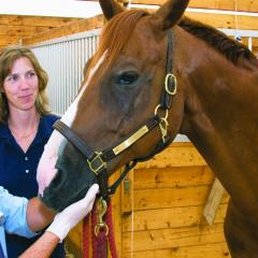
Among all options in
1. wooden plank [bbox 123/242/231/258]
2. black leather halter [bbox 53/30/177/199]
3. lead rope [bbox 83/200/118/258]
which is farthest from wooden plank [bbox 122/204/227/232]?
black leather halter [bbox 53/30/177/199]

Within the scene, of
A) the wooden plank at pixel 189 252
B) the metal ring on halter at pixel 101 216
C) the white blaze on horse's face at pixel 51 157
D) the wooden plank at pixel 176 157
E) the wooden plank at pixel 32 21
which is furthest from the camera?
the wooden plank at pixel 32 21

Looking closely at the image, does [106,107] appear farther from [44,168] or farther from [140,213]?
[140,213]

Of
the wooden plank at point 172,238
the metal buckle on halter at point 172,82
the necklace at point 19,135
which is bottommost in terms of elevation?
the wooden plank at point 172,238

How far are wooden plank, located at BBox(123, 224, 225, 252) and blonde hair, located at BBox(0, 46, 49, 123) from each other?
2.72 ft

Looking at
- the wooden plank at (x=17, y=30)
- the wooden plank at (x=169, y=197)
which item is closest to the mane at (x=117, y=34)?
the wooden plank at (x=169, y=197)

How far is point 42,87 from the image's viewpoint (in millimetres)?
1762

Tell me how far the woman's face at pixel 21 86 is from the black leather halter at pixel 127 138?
552mm

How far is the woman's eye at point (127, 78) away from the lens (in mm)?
1081

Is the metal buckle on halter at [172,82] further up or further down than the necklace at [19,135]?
further up

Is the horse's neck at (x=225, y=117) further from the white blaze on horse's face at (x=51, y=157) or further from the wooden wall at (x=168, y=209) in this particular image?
the wooden wall at (x=168, y=209)

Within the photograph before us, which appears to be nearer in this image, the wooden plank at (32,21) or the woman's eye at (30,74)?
the woman's eye at (30,74)

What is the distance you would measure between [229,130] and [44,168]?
0.51 m

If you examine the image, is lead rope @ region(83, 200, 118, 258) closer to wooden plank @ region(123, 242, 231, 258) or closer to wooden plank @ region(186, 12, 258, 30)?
wooden plank @ region(123, 242, 231, 258)

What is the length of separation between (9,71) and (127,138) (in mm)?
716
